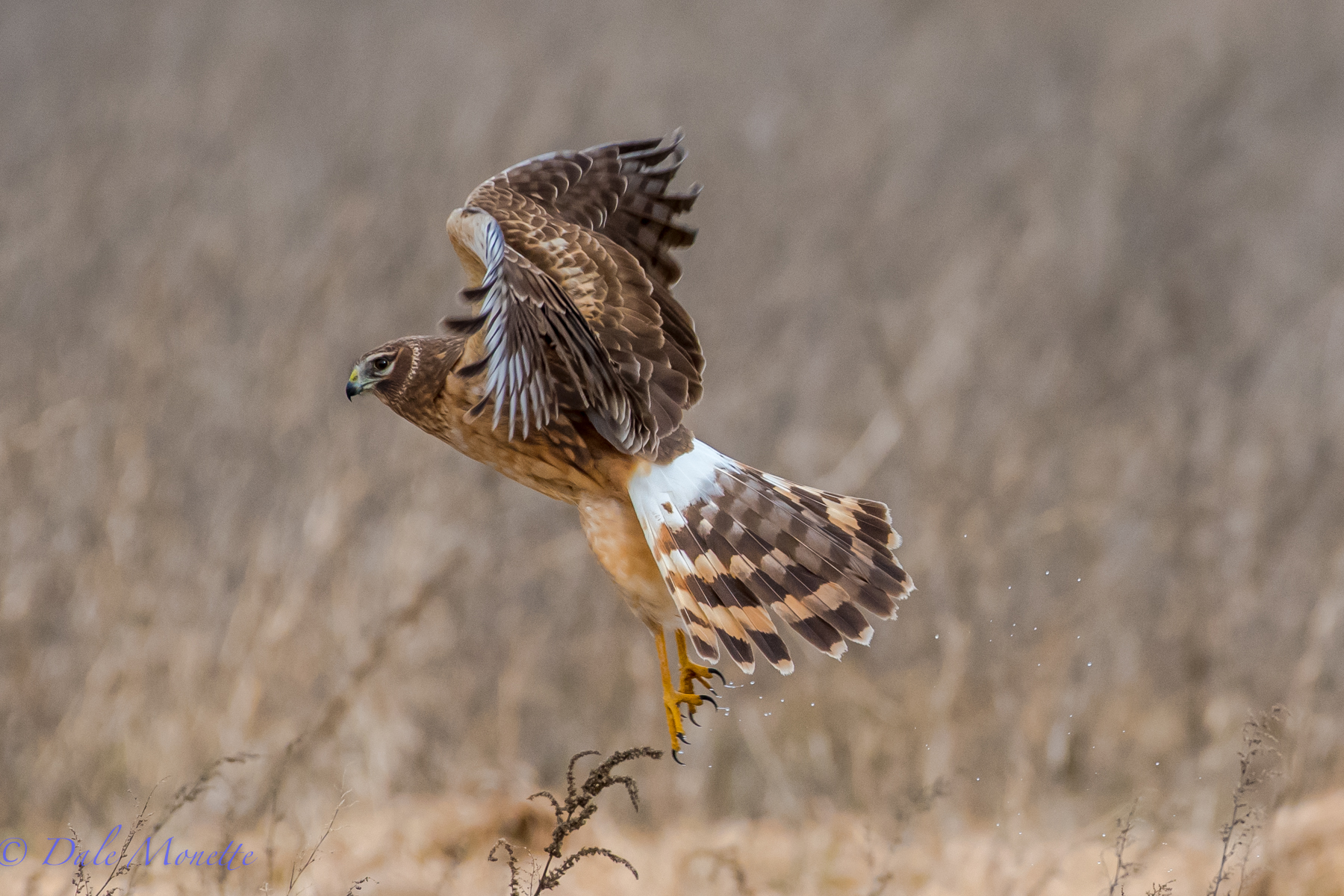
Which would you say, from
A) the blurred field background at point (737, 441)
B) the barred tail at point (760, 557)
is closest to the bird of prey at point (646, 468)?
the barred tail at point (760, 557)

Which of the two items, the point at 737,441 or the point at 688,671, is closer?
the point at 688,671

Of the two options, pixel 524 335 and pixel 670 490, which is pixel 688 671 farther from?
pixel 524 335

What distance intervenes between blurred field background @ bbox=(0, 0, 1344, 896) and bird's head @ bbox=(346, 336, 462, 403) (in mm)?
2042

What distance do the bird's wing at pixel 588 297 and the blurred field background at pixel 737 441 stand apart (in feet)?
7.29

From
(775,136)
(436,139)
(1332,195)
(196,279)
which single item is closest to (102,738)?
(196,279)

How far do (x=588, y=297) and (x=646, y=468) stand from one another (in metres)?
0.44

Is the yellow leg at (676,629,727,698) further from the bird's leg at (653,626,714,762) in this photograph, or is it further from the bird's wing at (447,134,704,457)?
the bird's wing at (447,134,704,457)

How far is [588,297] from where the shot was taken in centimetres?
268

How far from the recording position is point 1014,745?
6387mm

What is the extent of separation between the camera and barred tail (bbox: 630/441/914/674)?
2488mm

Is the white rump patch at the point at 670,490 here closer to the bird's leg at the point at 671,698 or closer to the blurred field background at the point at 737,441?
the bird's leg at the point at 671,698

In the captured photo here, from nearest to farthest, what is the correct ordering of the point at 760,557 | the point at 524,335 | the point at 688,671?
the point at 524,335
the point at 760,557
the point at 688,671

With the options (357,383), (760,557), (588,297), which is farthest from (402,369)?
(760,557)

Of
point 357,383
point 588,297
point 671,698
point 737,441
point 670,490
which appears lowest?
point 671,698
